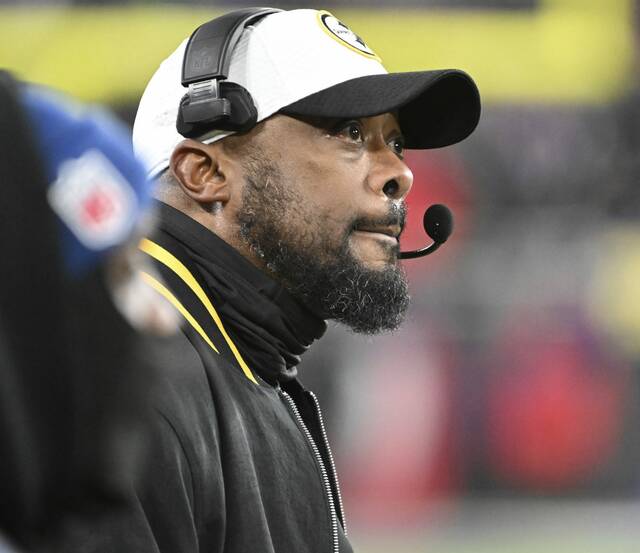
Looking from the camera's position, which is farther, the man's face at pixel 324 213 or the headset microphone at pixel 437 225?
the headset microphone at pixel 437 225

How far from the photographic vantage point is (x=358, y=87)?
4.42ft

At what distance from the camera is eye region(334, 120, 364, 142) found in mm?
1379

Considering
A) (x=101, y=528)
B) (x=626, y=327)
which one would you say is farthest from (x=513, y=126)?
(x=101, y=528)

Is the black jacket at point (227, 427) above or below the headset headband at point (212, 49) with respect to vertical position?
below

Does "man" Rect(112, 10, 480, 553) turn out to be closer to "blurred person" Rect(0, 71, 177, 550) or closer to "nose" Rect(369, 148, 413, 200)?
"nose" Rect(369, 148, 413, 200)

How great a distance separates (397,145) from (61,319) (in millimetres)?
1000

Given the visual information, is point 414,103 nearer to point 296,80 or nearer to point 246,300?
point 296,80

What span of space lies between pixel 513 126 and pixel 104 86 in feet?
5.62

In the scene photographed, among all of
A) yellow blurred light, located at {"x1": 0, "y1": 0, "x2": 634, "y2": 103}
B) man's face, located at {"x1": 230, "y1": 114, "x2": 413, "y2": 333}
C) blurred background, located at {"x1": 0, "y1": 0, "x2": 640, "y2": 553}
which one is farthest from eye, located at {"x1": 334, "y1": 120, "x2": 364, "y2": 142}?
yellow blurred light, located at {"x1": 0, "y1": 0, "x2": 634, "y2": 103}

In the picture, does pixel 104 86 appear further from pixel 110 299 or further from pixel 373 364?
pixel 110 299

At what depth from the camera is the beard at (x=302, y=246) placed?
1354mm

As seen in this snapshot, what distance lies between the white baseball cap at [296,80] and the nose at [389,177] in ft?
0.23

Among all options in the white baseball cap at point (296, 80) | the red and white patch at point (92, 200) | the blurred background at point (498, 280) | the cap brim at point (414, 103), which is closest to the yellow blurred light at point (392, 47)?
the blurred background at point (498, 280)

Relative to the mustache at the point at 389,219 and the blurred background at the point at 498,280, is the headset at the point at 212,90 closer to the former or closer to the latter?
the mustache at the point at 389,219
